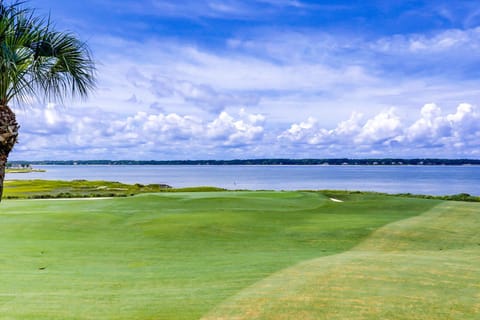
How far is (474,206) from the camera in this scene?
25797 mm

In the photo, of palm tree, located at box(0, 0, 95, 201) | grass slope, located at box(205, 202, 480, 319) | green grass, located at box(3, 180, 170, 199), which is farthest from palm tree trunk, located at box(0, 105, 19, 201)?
green grass, located at box(3, 180, 170, 199)

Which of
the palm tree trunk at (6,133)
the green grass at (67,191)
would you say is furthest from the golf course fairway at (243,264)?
the green grass at (67,191)

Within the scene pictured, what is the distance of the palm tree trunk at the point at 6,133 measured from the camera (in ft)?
23.9

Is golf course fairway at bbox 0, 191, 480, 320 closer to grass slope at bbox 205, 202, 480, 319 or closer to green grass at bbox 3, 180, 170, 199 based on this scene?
grass slope at bbox 205, 202, 480, 319

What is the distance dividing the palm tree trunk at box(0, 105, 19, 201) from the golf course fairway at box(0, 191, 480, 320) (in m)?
2.70

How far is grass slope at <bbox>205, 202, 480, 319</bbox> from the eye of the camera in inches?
307

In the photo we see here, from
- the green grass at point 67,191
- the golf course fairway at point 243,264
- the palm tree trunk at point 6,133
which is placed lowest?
the green grass at point 67,191

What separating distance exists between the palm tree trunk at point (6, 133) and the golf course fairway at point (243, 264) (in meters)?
2.70

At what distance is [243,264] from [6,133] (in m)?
6.99

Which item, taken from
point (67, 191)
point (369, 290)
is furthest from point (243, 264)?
point (67, 191)

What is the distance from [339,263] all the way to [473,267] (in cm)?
359

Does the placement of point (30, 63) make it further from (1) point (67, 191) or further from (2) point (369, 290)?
(1) point (67, 191)

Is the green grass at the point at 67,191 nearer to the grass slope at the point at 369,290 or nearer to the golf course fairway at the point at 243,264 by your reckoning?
the golf course fairway at the point at 243,264

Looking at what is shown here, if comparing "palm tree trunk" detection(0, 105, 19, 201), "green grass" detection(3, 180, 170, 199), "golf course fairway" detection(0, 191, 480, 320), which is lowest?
"green grass" detection(3, 180, 170, 199)
